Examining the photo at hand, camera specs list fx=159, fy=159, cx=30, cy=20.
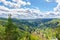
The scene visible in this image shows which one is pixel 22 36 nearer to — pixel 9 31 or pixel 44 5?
pixel 9 31

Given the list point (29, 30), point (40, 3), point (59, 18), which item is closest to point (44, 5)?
point (40, 3)

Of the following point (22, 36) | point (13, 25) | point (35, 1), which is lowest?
point (22, 36)

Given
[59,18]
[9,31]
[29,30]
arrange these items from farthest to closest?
[59,18]
[29,30]
[9,31]

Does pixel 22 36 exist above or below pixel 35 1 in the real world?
below

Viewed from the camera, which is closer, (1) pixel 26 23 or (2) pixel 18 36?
(2) pixel 18 36

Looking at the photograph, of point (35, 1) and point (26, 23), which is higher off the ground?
point (35, 1)

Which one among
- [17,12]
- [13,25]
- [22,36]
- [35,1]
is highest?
[35,1]

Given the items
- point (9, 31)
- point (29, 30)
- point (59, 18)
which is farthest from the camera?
point (59, 18)

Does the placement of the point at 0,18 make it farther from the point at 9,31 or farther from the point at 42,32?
the point at 42,32

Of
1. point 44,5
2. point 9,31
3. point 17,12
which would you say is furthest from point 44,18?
point 9,31
